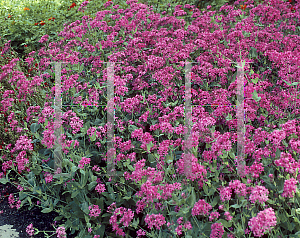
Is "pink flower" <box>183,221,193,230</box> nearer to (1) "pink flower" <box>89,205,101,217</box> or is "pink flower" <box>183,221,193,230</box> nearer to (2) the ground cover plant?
(2) the ground cover plant

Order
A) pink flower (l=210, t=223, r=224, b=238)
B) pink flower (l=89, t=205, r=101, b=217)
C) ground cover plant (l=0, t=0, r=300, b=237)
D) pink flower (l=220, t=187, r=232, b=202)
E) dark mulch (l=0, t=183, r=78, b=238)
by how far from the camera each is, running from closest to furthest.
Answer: pink flower (l=210, t=223, r=224, b=238) < pink flower (l=220, t=187, r=232, b=202) < ground cover plant (l=0, t=0, r=300, b=237) < pink flower (l=89, t=205, r=101, b=217) < dark mulch (l=0, t=183, r=78, b=238)

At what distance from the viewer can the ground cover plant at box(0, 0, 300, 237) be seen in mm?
2625

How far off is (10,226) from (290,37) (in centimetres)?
445

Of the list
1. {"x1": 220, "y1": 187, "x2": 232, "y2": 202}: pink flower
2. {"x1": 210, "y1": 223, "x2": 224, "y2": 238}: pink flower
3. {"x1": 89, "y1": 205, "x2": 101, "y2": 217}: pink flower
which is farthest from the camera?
{"x1": 89, "y1": 205, "x2": 101, "y2": 217}: pink flower

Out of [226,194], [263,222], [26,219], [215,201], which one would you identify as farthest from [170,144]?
[26,219]

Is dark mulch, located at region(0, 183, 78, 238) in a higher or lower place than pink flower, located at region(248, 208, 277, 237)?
lower

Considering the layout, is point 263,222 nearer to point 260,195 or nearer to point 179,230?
Answer: point 260,195

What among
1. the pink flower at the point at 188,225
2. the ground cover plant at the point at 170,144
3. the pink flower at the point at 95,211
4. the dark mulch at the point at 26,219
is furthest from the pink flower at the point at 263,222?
the dark mulch at the point at 26,219

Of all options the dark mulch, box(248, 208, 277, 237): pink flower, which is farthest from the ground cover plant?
the dark mulch

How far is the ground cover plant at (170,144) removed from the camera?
2.62 metres

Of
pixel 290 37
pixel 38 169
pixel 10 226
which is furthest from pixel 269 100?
pixel 10 226

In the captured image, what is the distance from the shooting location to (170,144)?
10.0 feet

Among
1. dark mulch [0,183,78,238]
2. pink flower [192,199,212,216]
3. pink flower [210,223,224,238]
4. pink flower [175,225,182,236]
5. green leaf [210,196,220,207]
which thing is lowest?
dark mulch [0,183,78,238]

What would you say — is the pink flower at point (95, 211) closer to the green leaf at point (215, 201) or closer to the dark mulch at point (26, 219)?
the dark mulch at point (26, 219)
